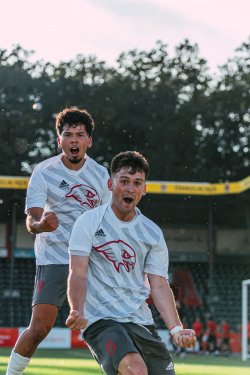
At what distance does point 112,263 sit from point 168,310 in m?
0.48

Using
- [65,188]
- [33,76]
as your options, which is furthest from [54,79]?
[65,188]

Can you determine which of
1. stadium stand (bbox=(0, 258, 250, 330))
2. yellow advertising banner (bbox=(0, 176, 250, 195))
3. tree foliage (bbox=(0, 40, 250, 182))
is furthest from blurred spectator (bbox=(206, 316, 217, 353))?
tree foliage (bbox=(0, 40, 250, 182))

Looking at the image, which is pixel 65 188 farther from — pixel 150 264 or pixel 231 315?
pixel 231 315

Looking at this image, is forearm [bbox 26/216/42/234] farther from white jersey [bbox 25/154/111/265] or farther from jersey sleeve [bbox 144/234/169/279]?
jersey sleeve [bbox 144/234/169/279]

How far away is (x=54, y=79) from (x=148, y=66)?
16.0ft

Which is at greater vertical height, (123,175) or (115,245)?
(123,175)

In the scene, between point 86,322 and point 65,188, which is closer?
point 86,322

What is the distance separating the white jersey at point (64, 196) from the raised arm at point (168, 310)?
6.35 ft

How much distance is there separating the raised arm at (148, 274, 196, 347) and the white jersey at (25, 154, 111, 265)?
6.35 feet

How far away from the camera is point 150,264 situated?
6.71 metres

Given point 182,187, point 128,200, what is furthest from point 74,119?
point 182,187

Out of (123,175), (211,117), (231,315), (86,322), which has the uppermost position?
(211,117)

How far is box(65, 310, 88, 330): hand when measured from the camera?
5992 millimetres

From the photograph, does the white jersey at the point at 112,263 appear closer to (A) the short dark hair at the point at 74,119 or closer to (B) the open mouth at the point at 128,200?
(B) the open mouth at the point at 128,200
